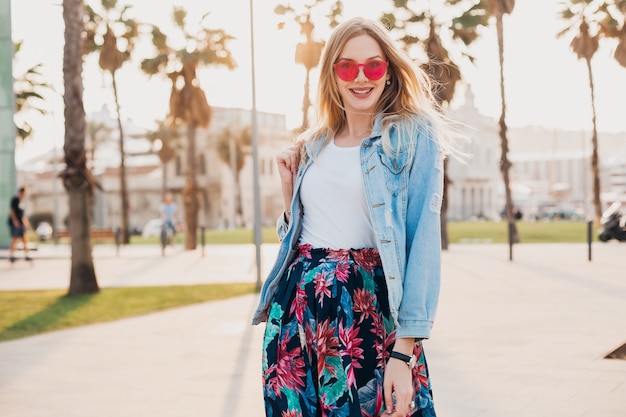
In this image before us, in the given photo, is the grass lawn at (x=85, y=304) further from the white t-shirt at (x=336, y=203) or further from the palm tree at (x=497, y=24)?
the palm tree at (x=497, y=24)

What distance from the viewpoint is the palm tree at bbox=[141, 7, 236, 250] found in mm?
32344

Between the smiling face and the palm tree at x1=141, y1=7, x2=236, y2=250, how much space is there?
2922cm

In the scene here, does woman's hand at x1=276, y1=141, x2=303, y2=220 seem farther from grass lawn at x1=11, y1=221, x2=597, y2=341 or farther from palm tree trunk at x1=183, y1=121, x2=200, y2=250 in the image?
palm tree trunk at x1=183, y1=121, x2=200, y2=250

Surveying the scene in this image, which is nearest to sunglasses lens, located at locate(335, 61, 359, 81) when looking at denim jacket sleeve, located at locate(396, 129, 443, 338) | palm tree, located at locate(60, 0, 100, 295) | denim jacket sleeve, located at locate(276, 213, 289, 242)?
denim jacket sleeve, located at locate(396, 129, 443, 338)

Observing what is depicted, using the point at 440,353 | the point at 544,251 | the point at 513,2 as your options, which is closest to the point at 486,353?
the point at 440,353

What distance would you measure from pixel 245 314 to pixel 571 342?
4307mm

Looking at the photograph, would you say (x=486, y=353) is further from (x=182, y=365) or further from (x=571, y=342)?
(x=182, y=365)

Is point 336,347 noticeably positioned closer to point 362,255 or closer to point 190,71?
point 362,255

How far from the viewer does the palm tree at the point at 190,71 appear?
3234 centimetres

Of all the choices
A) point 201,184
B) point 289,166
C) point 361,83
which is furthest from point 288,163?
point 201,184

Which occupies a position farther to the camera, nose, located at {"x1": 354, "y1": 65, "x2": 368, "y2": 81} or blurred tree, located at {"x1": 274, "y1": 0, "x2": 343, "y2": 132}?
blurred tree, located at {"x1": 274, "y1": 0, "x2": 343, "y2": 132}

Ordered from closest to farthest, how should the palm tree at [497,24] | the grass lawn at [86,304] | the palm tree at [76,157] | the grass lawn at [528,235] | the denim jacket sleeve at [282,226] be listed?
the denim jacket sleeve at [282,226] < the grass lawn at [86,304] < the palm tree at [76,157] < the palm tree at [497,24] < the grass lawn at [528,235]

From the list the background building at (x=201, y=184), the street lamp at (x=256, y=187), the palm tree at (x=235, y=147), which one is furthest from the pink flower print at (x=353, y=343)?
the palm tree at (x=235, y=147)

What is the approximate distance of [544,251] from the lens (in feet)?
81.2
